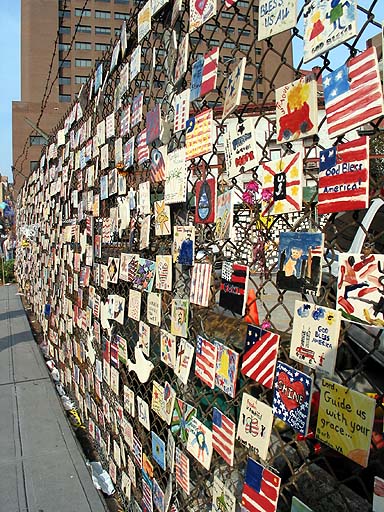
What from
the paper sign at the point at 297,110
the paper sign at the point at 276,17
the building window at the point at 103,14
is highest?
the building window at the point at 103,14

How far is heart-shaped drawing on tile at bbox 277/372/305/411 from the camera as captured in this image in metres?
1.19

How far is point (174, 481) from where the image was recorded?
2094mm

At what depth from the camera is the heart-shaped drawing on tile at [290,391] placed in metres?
1.19

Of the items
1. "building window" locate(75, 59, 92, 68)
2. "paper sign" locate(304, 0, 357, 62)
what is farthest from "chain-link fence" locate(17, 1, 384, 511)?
"building window" locate(75, 59, 92, 68)

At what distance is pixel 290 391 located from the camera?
1226 mm

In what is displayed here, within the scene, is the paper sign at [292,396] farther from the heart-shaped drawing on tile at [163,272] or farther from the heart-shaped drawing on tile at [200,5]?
the heart-shaped drawing on tile at [200,5]

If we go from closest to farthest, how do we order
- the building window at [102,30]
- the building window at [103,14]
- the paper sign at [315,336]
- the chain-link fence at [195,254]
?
the paper sign at [315,336], the chain-link fence at [195,254], the building window at [103,14], the building window at [102,30]

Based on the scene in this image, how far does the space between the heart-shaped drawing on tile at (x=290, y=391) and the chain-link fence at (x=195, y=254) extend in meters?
0.06

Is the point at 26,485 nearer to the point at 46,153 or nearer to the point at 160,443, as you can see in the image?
the point at 160,443

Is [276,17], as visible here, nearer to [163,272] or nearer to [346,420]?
[346,420]

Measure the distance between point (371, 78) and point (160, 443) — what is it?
6.22 ft

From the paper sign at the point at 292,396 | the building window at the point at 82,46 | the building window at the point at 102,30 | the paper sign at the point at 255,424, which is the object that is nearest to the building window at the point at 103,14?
the building window at the point at 102,30

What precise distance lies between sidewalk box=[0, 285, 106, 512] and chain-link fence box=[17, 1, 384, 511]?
238 millimetres

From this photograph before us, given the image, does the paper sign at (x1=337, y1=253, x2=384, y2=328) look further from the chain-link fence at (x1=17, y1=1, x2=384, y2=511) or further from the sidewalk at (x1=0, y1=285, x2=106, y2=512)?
the sidewalk at (x1=0, y1=285, x2=106, y2=512)
